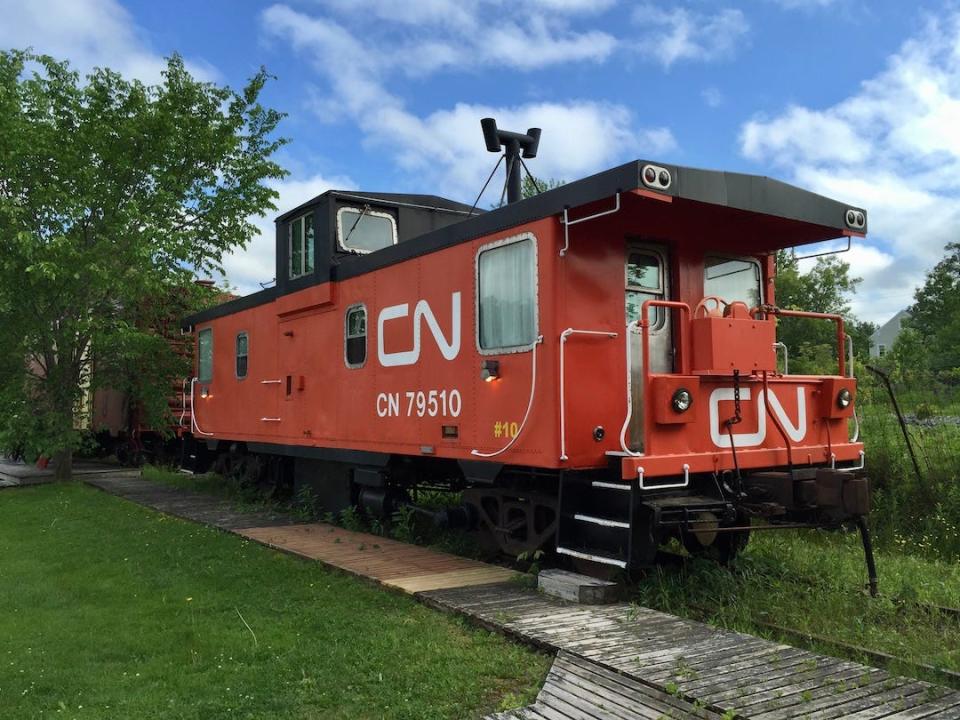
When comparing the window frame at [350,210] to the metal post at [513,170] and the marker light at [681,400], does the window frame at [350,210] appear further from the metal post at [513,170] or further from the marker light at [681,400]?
the marker light at [681,400]

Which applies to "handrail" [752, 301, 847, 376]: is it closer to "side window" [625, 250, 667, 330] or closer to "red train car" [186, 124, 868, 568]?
"red train car" [186, 124, 868, 568]

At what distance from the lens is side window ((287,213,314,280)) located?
30.4 ft

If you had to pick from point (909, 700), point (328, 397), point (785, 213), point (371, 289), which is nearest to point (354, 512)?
point (328, 397)

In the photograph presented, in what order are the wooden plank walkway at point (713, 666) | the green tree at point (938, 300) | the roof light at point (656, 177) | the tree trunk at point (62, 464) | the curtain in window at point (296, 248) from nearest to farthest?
the wooden plank walkway at point (713, 666)
the roof light at point (656, 177)
the curtain in window at point (296, 248)
the tree trunk at point (62, 464)
the green tree at point (938, 300)

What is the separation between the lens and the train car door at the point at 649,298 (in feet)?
20.3

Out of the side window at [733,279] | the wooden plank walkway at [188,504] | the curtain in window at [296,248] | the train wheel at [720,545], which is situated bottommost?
the wooden plank walkway at [188,504]

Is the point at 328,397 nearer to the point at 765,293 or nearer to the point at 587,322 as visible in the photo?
the point at 587,322

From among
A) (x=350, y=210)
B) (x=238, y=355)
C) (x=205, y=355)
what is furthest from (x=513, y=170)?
(x=205, y=355)

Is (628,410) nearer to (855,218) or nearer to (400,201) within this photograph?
(855,218)

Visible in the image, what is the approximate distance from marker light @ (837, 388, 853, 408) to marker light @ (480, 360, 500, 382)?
8.97 feet

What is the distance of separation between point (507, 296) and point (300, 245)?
4.12 metres

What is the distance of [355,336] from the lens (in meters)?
8.31

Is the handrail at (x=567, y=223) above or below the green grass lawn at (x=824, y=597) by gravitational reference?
above

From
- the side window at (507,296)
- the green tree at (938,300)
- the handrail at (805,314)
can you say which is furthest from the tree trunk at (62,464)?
the green tree at (938,300)
